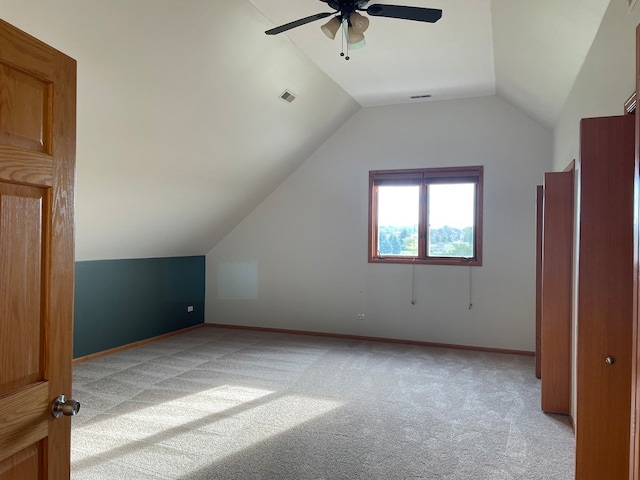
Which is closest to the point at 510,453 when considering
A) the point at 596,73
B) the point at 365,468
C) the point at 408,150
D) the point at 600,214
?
the point at 365,468

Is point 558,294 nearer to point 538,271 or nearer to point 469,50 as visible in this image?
point 538,271

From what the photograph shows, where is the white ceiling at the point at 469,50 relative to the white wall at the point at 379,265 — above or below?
above

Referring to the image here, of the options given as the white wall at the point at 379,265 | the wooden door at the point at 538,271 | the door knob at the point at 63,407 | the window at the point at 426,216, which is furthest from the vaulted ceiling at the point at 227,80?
the door knob at the point at 63,407

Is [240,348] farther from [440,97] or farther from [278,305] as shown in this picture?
[440,97]

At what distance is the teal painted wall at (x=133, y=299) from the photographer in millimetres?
4887

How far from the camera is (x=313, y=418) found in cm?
337

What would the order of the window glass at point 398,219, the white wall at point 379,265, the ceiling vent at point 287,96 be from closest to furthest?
the ceiling vent at point 287,96, the white wall at point 379,265, the window glass at point 398,219

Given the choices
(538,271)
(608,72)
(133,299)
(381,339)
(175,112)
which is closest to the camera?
(608,72)

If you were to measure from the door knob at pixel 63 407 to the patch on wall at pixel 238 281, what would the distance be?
5.31 m

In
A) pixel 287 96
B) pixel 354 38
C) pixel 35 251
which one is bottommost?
pixel 35 251

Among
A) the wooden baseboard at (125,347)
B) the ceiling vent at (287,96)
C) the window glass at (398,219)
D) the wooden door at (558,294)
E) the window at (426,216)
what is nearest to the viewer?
the wooden door at (558,294)

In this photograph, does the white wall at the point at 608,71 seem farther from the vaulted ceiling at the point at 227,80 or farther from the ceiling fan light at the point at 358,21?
the ceiling fan light at the point at 358,21

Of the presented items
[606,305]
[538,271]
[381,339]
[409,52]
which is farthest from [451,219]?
[606,305]

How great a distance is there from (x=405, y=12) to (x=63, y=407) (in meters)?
2.48
